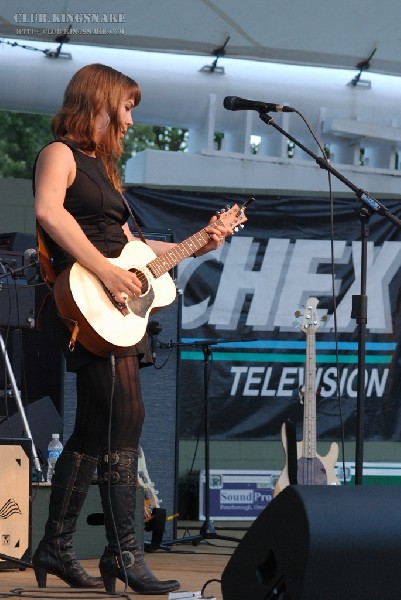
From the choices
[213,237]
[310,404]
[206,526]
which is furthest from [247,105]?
[206,526]

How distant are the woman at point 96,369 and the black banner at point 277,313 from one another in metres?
3.52

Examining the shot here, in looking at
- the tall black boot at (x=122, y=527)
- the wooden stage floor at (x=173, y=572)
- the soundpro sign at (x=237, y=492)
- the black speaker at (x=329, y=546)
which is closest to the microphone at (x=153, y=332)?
the wooden stage floor at (x=173, y=572)

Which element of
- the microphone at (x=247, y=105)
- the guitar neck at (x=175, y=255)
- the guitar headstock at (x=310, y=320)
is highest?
the microphone at (x=247, y=105)

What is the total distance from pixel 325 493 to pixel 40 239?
1629mm

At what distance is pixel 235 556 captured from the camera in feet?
9.05

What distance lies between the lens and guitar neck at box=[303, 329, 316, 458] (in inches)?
255

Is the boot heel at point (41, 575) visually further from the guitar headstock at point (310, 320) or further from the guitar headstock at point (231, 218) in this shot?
the guitar headstock at point (310, 320)

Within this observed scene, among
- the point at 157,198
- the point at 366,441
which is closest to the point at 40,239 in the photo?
the point at 157,198

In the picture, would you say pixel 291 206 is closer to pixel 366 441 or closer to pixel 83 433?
pixel 366 441

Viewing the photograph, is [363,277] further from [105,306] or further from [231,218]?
[105,306]

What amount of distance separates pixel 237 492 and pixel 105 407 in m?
3.88

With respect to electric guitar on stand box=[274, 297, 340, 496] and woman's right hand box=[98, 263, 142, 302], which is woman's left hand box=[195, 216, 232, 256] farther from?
electric guitar on stand box=[274, 297, 340, 496]

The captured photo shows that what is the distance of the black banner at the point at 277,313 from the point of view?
7465mm

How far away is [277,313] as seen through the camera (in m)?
7.57
